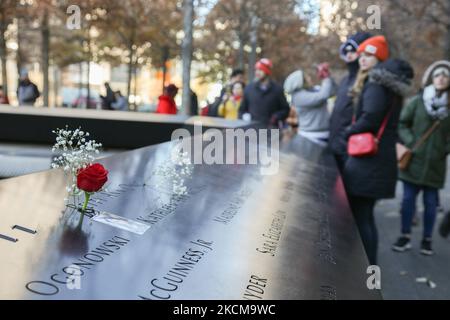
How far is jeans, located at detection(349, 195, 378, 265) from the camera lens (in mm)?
4258

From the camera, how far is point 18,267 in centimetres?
146

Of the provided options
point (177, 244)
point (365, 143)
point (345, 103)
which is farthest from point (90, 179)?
point (345, 103)

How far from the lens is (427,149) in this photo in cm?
548

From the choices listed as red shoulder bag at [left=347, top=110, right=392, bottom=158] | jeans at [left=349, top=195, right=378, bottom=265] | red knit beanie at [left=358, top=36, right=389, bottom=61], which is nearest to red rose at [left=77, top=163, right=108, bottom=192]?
red shoulder bag at [left=347, top=110, right=392, bottom=158]

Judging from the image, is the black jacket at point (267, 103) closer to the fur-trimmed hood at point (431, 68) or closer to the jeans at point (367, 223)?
the fur-trimmed hood at point (431, 68)

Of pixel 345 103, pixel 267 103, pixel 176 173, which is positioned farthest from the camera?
pixel 267 103

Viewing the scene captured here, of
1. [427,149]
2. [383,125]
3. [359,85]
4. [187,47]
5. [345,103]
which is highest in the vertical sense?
[187,47]

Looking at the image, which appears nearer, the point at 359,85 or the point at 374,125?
the point at 374,125

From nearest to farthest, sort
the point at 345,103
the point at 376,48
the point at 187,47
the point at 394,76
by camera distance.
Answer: the point at 394,76 → the point at 376,48 → the point at 345,103 → the point at 187,47

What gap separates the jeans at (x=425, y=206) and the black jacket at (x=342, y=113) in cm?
105

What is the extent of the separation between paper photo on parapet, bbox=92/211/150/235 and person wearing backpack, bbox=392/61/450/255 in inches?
164

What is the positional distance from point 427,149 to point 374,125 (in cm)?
163

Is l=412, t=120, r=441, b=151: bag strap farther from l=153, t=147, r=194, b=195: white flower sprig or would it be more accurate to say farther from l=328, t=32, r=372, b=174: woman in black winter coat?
l=153, t=147, r=194, b=195: white flower sprig

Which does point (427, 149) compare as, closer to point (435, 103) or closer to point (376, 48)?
point (435, 103)
